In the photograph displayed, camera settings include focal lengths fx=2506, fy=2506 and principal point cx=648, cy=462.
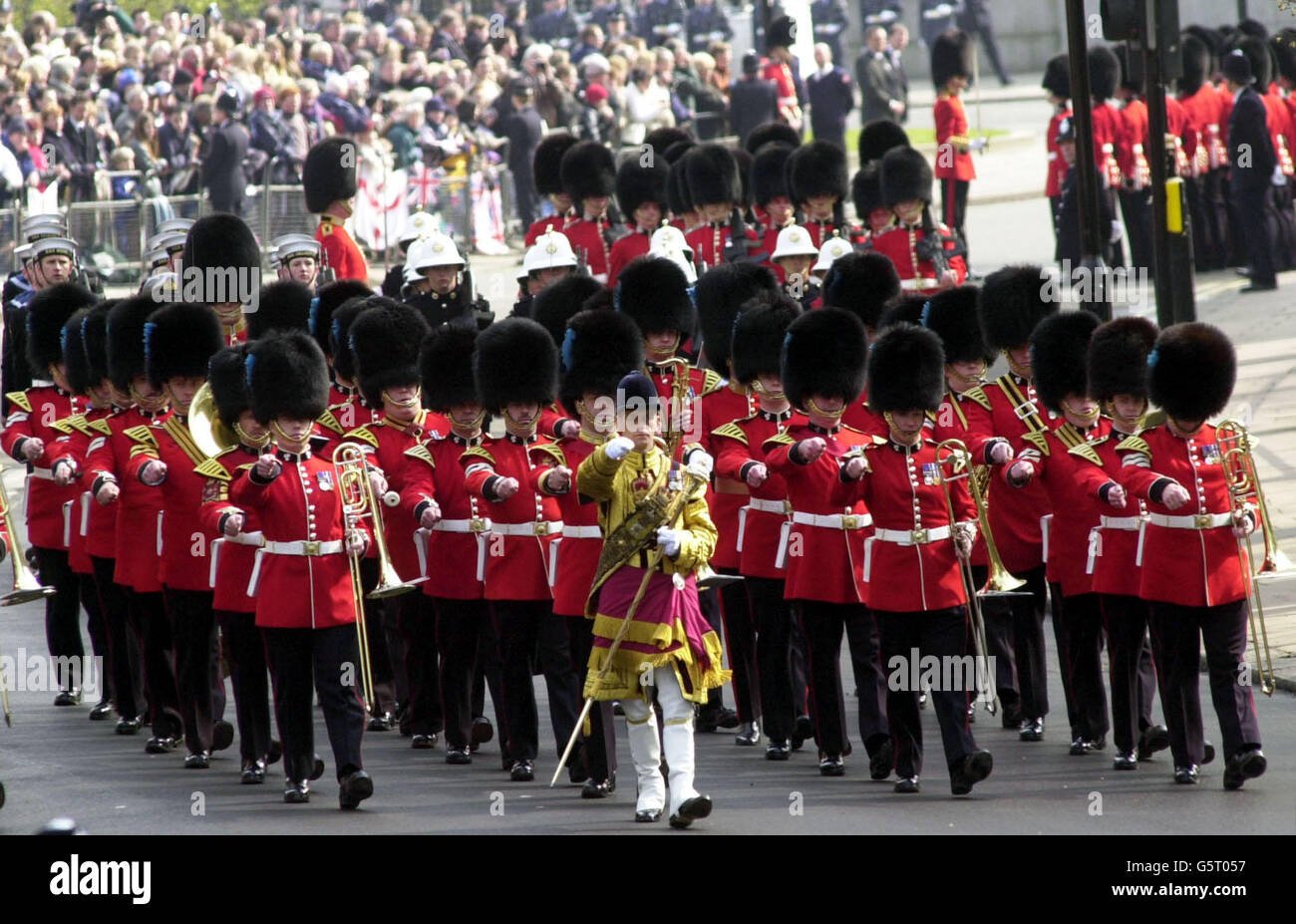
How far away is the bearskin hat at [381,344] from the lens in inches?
383

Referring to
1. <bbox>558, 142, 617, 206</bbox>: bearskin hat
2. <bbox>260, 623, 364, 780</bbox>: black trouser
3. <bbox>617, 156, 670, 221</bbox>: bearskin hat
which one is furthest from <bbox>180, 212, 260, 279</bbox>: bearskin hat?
<bbox>617, 156, 670, 221</bbox>: bearskin hat

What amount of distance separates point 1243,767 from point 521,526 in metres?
2.59

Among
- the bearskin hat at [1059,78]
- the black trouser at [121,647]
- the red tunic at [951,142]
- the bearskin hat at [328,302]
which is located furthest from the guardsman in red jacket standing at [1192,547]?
the red tunic at [951,142]

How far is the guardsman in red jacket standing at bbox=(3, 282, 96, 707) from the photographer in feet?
33.0

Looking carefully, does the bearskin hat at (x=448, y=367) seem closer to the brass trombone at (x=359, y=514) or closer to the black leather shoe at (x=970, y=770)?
the brass trombone at (x=359, y=514)

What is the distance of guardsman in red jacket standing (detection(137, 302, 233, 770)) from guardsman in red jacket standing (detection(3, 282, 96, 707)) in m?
0.81

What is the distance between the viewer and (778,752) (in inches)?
355

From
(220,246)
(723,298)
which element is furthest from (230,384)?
(220,246)

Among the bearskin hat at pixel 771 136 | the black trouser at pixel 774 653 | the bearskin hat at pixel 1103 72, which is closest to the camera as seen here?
the black trouser at pixel 774 653

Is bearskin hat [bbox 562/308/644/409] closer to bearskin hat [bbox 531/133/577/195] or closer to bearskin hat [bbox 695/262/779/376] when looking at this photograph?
bearskin hat [bbox 695/262/779/376]

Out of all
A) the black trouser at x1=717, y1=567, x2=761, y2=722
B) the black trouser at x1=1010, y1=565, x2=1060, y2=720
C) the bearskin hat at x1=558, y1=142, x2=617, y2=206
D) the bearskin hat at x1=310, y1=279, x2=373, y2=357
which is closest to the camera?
the black trouser at x1=1010, y1=565, x2=1060, y2=720

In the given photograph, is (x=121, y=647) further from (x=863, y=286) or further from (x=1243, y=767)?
(x=1243, y=767)

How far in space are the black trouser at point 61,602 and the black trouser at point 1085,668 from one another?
402cm
